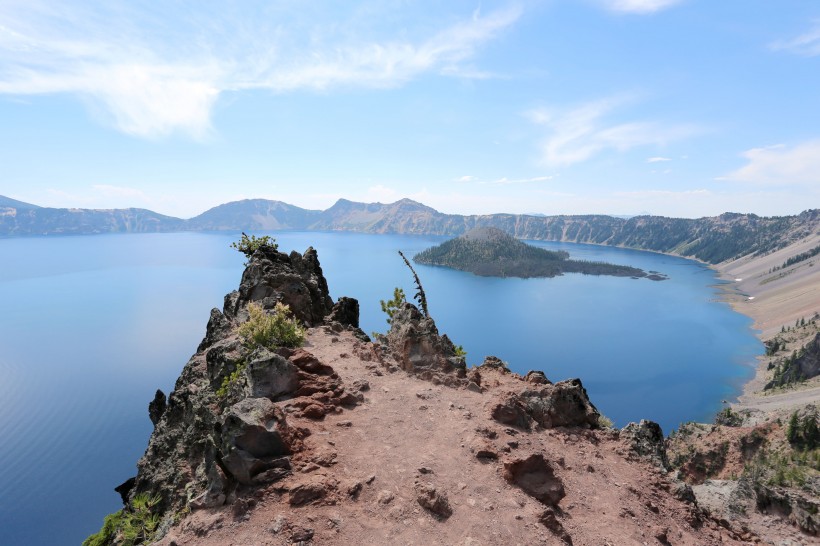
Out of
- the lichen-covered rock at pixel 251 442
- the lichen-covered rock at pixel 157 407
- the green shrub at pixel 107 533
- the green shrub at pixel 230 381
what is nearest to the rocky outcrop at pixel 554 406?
the lichen-covered rock at pixel 251 442

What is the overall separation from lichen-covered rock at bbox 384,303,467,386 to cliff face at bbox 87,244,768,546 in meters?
0.07

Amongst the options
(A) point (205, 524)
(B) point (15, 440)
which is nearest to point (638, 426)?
(A) point (205, 524)

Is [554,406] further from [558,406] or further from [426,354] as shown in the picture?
[426,354]

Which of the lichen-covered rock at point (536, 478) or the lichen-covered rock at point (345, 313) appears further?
the lichen-covered rock at point (345, 313)

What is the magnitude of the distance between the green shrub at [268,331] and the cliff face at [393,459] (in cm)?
101

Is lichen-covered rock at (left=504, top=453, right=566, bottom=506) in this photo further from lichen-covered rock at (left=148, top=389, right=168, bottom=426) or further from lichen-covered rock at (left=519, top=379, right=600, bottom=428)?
lichen-covered rock at (left=148, top=389, right=168, bottom=426)

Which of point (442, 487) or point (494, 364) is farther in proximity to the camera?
point (494, 364)

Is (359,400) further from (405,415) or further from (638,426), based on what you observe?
(638,426)

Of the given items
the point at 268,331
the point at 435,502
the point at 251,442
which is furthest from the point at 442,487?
the point at 268,331

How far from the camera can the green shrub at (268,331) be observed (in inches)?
756

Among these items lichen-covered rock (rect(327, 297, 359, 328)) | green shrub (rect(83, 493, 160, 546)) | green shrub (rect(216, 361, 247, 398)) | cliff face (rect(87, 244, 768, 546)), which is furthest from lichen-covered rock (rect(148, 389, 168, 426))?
green shrub (rect(216, 361, 247, 398))

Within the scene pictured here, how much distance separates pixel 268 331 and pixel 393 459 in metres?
9.01

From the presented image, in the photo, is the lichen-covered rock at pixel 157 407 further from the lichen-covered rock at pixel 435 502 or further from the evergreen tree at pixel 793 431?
the evergreen tree at pixel 793 431

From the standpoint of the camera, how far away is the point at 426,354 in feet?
66.5
